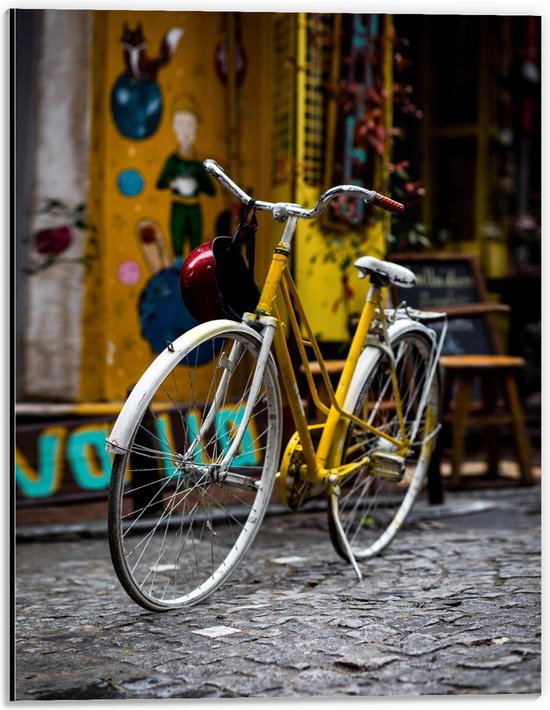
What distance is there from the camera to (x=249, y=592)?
2879 millimetres

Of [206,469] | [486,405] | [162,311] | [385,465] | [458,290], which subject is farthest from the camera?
[458,290]

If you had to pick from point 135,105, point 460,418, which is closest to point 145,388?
point 135,105

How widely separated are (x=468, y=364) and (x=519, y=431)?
432 mm

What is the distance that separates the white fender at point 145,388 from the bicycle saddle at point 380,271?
2.35ft

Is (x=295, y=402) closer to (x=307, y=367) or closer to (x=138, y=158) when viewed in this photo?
(x=307, y=367)

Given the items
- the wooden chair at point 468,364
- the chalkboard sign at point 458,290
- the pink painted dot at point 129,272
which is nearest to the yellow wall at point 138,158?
the pink painted dot at point 129,272

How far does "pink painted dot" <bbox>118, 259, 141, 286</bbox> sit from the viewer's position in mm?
3714

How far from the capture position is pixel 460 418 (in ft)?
14.6

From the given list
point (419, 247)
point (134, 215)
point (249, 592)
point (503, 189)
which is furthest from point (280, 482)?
point (503, 189)

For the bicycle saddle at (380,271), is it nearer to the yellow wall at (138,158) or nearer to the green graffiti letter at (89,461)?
the yellow wall at (138,158)

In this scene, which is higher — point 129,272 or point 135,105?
point 135,105

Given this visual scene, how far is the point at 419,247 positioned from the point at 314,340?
4.84ft

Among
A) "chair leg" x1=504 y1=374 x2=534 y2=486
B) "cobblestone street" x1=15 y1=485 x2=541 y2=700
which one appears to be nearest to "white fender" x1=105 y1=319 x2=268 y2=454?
"cobblestone street" x1=15 y1=485 x2=541 y2=700

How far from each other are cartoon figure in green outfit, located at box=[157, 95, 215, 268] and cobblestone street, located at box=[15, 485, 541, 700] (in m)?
1.13
